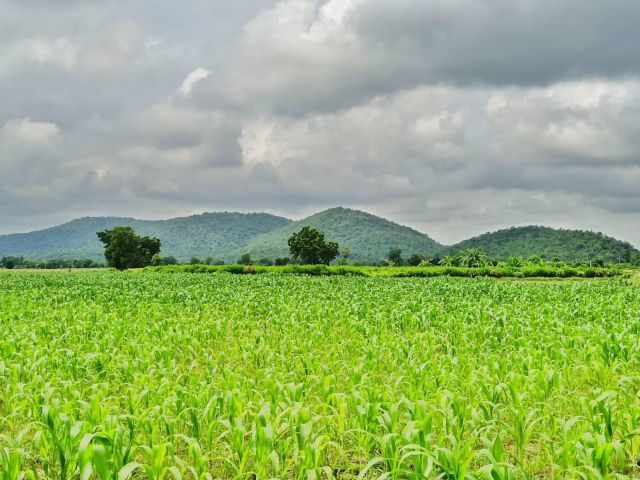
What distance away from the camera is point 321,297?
89.4 feet

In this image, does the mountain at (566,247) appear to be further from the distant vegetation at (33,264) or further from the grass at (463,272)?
the distant vegetation at (33,264)

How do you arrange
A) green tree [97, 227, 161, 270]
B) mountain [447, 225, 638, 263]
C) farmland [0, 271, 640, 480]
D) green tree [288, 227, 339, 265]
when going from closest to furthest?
1. farmland [0, 271, 640, 480]
2. green tree [97, 227, 161, 270]
3. green tree [288, 227, 339, 265]
4. mountain [447, 225, 638, 263]

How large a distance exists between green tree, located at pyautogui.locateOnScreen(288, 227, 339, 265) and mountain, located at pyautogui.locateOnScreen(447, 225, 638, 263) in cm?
8867

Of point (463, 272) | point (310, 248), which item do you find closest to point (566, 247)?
point (310, 248)

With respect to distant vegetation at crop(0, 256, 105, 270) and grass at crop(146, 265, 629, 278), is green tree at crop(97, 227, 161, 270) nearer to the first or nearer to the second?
grass at crop(146, 265, 629, 278)

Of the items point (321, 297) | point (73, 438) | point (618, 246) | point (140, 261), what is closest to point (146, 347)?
point (73, 438)

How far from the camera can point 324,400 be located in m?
8.58

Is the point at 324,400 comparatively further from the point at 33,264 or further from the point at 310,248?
the point at 33,264

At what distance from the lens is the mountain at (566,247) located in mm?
161262

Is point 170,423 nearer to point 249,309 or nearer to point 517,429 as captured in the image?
point 517,429

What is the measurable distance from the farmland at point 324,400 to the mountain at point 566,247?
160574 mm

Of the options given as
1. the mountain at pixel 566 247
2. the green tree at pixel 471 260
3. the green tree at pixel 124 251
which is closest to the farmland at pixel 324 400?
the green tree at pixel 471 260

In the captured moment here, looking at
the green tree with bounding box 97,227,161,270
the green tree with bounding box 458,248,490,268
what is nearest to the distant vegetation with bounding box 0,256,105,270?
the green tree with bounding box 97,227,161,270

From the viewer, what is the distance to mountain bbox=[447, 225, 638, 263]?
161m
